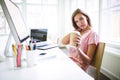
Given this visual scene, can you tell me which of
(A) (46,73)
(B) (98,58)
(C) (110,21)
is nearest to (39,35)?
(C) (110,21)

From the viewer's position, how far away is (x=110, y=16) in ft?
6.98

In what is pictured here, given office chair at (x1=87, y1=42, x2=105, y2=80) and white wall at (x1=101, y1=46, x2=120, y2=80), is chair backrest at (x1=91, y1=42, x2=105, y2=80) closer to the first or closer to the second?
office chair at (x1=87, y1=42, x2=105, y2=80)

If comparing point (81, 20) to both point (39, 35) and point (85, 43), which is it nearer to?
point (85, 43)

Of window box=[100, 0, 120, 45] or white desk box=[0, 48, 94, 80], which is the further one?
window box=[100, 0, 120, 45]

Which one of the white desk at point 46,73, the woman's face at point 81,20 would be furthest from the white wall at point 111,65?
the white desk at point 46,73

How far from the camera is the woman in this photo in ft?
4.33

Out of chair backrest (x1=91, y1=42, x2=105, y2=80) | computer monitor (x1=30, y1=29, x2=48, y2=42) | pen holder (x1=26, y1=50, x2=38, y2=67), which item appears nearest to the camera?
pen holder (x1=26, y1=50, x2=38, y2=67)

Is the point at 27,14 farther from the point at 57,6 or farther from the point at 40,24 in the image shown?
the point at 57,6

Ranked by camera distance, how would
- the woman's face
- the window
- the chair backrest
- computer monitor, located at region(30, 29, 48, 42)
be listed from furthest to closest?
computer monitor, located at region(30, 29, 48, 42) < the window < the woman's face < the chair backrest

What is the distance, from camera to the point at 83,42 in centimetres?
150

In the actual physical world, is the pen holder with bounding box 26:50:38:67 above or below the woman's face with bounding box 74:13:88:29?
below

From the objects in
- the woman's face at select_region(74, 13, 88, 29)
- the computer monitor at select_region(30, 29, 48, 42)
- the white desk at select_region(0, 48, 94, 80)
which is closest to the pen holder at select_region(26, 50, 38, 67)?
the white desk at select_region(0, 48, 94, 80)

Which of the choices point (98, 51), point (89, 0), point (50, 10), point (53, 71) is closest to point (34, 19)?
point (50, 10)

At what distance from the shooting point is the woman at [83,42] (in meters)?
1.32
